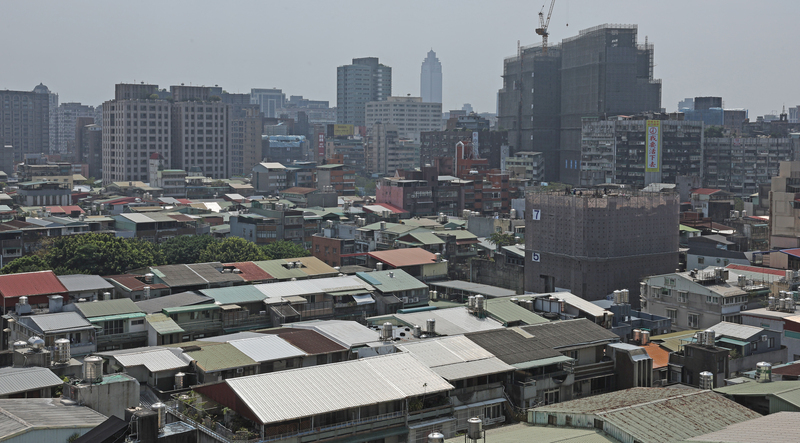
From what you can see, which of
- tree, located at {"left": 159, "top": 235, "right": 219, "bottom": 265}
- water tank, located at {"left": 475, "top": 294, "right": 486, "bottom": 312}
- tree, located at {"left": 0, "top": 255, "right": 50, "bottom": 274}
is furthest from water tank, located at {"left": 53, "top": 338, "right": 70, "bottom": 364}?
tree, located at {"left": 159, "top": 235, "right": 219, "bottom": 265}

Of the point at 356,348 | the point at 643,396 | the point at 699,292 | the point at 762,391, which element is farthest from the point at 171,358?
the point at 699,292

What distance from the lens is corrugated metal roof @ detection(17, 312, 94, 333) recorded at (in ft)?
152

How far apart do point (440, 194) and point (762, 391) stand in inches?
3964

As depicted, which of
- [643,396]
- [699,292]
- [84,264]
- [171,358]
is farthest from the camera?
[84,264]

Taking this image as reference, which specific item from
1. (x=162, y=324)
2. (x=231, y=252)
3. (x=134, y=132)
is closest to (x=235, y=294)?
(x=162, y=324)

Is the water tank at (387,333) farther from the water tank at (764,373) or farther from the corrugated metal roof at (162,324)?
the water tank at (764,373)

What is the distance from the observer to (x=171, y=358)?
40.6m

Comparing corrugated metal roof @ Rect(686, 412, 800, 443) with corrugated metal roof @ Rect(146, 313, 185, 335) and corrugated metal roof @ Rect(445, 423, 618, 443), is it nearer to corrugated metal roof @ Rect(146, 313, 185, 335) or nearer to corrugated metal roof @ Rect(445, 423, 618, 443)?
corrugated metal roof @ Rect(445, 423, 618, 443)

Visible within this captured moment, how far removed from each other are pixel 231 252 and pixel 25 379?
48.3 metres

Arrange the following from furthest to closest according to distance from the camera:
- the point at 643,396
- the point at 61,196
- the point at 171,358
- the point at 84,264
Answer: the point at 61,196 < the point at 84,264 < the point at 171,358 < the point at 643,396

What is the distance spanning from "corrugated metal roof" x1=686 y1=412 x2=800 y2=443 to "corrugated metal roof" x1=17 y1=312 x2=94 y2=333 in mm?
32037

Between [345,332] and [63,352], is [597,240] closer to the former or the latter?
[345,332]

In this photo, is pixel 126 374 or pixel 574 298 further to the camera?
pixel 574 298

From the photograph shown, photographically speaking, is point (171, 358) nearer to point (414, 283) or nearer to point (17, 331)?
point (17, 331)
